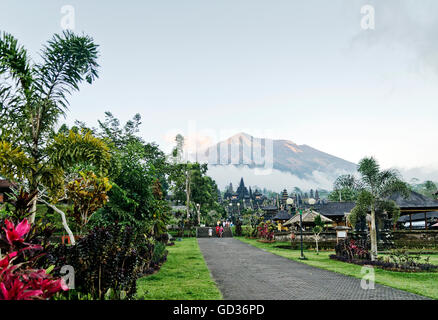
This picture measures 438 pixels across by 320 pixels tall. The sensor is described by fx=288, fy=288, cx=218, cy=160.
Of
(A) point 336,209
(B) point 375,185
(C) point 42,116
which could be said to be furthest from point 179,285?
(A) point 336,209

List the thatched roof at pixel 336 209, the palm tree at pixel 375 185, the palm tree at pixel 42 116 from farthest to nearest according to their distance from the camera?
the thatched roof at pixel 336 209 < the palm tree at pixel 375 185 < the palm tree at pixel 42 116

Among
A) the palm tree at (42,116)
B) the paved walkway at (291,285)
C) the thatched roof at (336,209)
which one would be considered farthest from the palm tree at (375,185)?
the thatched roof at (336,209)

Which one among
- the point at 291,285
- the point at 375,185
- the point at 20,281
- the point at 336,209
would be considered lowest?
the point at 291,285

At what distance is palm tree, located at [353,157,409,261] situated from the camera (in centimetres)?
1457

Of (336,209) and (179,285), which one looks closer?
(179,285)

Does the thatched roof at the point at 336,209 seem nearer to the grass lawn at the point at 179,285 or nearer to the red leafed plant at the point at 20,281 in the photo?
the grass lawn at the point at 179,285

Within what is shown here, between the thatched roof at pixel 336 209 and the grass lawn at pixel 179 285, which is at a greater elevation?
the thatched roof at pixel 336 209

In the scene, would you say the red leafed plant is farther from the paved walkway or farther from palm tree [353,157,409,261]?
palm tree [353,157,409,261]

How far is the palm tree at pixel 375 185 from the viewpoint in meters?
14.6

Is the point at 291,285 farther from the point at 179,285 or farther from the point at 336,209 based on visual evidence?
the point at 336,209

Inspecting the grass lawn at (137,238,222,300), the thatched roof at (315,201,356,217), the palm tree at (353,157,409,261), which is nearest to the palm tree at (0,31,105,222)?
the grass lawn at (137,238,222,300)

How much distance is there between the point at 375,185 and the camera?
1497 cm

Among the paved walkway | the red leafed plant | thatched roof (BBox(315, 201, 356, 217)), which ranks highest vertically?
the red leafed plant
